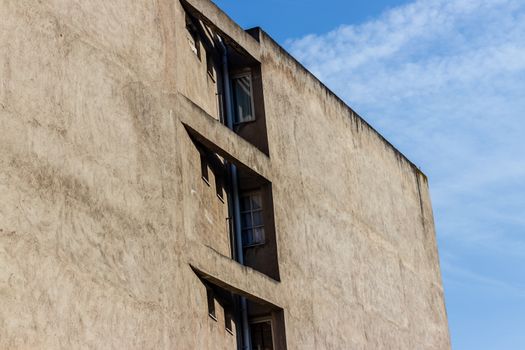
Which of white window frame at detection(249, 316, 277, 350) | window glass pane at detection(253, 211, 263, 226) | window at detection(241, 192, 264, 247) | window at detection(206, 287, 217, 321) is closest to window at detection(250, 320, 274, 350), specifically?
white window frame at detection(249, 316, 277, 350)

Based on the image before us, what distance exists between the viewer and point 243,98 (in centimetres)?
2489

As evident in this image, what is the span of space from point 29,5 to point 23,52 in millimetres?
829

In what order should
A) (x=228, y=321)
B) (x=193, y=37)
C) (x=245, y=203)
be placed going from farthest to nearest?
(x=245, y=203) → (x=193, y=37) → (x=228, y=321)

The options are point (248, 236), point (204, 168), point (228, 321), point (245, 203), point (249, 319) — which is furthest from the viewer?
point (245, 203)

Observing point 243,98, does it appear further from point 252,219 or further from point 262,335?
point 262,335

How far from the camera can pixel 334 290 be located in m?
25.6

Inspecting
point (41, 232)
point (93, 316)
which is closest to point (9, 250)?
point (41, 232)

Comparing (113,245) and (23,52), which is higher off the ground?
(23,52)

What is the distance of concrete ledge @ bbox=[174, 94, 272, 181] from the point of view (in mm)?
21406

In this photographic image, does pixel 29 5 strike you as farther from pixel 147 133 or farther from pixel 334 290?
pixel 334 290

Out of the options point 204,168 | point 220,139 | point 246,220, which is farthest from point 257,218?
point 220,139

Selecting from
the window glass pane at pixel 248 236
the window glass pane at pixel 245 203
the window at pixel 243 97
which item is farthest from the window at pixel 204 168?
the window at pixel 243 97

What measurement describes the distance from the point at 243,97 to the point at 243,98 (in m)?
0.02

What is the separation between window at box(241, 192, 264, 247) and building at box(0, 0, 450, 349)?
0.04 meters
